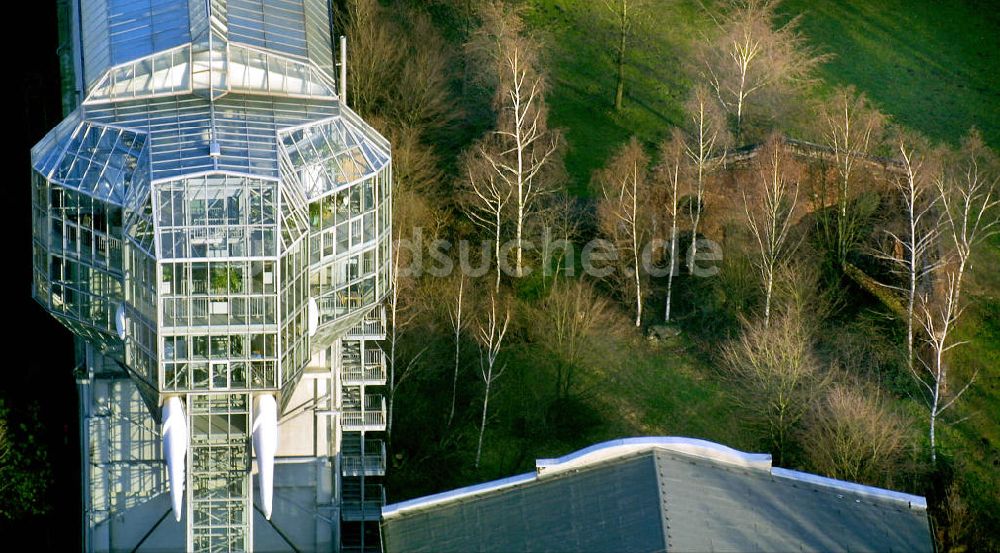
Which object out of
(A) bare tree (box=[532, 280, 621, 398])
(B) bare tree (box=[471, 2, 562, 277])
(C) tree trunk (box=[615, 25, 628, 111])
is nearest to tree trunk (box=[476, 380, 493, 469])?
(A) bare tree (box=[532, 280, 621, 398])

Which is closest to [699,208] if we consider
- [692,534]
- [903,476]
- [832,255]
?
[832,255]

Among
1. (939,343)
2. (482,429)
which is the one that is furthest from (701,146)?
(482,429)

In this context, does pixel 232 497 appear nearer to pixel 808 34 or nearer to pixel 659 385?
pixel 659 385

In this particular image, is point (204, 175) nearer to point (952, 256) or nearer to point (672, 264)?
point (672, 264)

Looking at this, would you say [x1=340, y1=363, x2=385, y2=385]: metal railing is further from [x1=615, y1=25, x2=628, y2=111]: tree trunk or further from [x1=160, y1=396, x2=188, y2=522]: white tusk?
[x1=615, y1=25, x2=628, y2=111]: tree trunk

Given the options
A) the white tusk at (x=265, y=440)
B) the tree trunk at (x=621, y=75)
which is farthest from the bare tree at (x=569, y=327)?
the tree trunk at (x=621, y=75)
